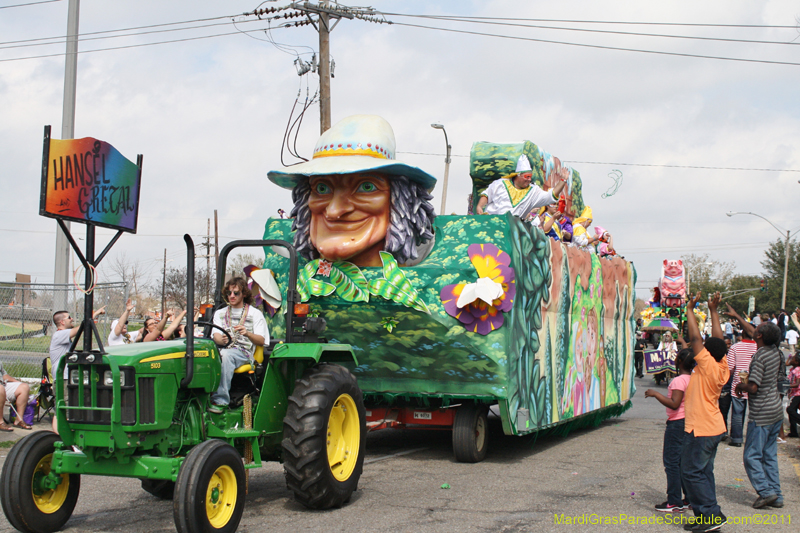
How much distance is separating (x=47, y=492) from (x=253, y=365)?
179 centimetres

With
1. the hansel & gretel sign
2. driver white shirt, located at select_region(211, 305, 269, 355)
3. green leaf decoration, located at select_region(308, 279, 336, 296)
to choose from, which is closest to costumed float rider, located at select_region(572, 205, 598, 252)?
green leaf decoration, located at select_region(308, 279, 336, 296)

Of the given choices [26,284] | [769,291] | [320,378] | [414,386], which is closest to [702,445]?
[320,378]

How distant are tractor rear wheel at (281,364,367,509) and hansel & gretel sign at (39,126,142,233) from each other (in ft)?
6.31

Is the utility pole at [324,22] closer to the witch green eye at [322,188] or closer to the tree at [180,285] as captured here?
the witch green eye at [322,188]

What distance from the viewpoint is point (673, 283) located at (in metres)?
22.4

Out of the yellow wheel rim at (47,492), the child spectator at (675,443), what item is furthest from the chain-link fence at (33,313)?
the child spectator at (675,443)

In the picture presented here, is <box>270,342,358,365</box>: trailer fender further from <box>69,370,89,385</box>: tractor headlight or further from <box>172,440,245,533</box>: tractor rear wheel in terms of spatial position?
<box>69,370,89,385</box>: tractor headlight

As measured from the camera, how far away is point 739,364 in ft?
33.0

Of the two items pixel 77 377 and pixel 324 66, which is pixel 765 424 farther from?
pixel 324 66

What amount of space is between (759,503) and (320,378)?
3.83 meters

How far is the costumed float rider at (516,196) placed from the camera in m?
9.82

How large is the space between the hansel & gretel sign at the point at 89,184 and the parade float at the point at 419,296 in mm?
2758

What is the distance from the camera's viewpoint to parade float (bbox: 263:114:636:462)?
328 inches

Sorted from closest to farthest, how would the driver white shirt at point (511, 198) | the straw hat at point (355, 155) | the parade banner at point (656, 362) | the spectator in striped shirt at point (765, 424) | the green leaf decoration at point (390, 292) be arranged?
the spectator in striped shirt at point (765, 424) < the straw hat at point (355, 155) < the green leaf decoration at point (390, 292) < the driver white shirt at point (511, 198) < the parade banner at point (656, 362)
